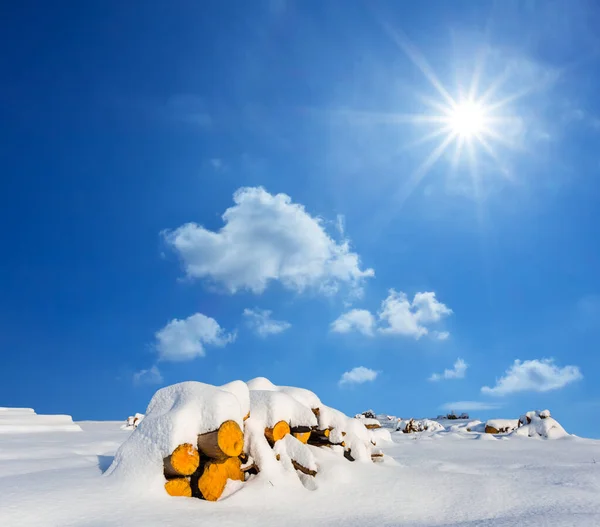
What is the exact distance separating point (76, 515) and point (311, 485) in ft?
11.2

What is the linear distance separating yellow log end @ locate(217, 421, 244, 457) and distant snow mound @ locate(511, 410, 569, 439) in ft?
49.9

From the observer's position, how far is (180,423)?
650 centimetres

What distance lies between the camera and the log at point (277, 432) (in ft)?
25.5

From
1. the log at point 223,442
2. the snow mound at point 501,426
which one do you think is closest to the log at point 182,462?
the log at point 223,442

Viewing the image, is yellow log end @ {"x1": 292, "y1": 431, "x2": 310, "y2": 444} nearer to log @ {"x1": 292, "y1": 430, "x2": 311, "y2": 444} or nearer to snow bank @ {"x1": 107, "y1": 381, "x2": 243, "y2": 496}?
log @ {"x1": 292, "y1": 430, "x2": 311, "y2": 444}

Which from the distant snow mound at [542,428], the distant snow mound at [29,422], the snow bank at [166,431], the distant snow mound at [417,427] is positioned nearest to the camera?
the snow bank at [166,431]

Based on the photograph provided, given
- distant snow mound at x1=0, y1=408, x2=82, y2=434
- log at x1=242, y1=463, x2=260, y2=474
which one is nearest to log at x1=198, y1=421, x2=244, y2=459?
log at x1=242, y1=463, x2=260, y2=474

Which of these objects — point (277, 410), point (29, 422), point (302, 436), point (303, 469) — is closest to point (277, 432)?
point (277, 410)

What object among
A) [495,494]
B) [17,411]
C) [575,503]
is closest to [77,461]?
[495,494]

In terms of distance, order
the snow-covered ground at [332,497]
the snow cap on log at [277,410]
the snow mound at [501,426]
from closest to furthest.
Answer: the snow-covered ground at [332,497] < the snow cap on log at [277,410] < the snow mound at [501,426]

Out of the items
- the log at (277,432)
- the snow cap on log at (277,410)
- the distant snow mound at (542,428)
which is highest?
the distant snow mound at (542,428)

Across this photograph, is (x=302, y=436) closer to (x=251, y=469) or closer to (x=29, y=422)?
(x=251, y=469)

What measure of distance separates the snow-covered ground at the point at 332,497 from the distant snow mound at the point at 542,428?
857cm

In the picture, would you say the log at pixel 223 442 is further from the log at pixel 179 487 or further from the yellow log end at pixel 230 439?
the log at pixel 179 487
